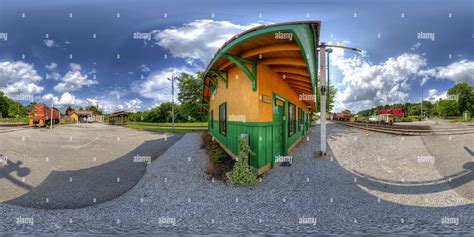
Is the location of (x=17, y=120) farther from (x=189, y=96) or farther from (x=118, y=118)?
(x=189, y=96)

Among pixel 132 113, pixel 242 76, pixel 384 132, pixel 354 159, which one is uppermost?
pixel 242 76

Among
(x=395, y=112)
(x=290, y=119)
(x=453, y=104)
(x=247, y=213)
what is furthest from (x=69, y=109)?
(x=453, y=104)

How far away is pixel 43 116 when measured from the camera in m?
3.70

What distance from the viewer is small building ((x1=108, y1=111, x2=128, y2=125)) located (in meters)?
3.64

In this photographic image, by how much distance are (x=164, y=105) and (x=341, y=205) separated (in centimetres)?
413

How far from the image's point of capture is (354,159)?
444cm

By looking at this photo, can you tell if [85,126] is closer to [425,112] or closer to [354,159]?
[354,159]

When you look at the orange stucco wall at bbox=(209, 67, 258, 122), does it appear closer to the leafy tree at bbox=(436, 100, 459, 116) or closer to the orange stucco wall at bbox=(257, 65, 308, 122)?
the orange stucco wall at bbox=(257, 65, 308, 122)

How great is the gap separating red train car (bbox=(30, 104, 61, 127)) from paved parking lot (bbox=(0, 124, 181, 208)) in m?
0.14

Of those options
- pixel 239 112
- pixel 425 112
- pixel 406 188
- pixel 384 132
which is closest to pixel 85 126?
pixel 239 112

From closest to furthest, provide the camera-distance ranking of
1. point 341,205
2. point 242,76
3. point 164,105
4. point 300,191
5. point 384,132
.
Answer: point 341,205 < point 300,191 < point 164,105 < point 242,76 < point 384,132

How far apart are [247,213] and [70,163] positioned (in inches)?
148

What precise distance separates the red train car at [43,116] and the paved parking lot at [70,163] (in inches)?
5.5
